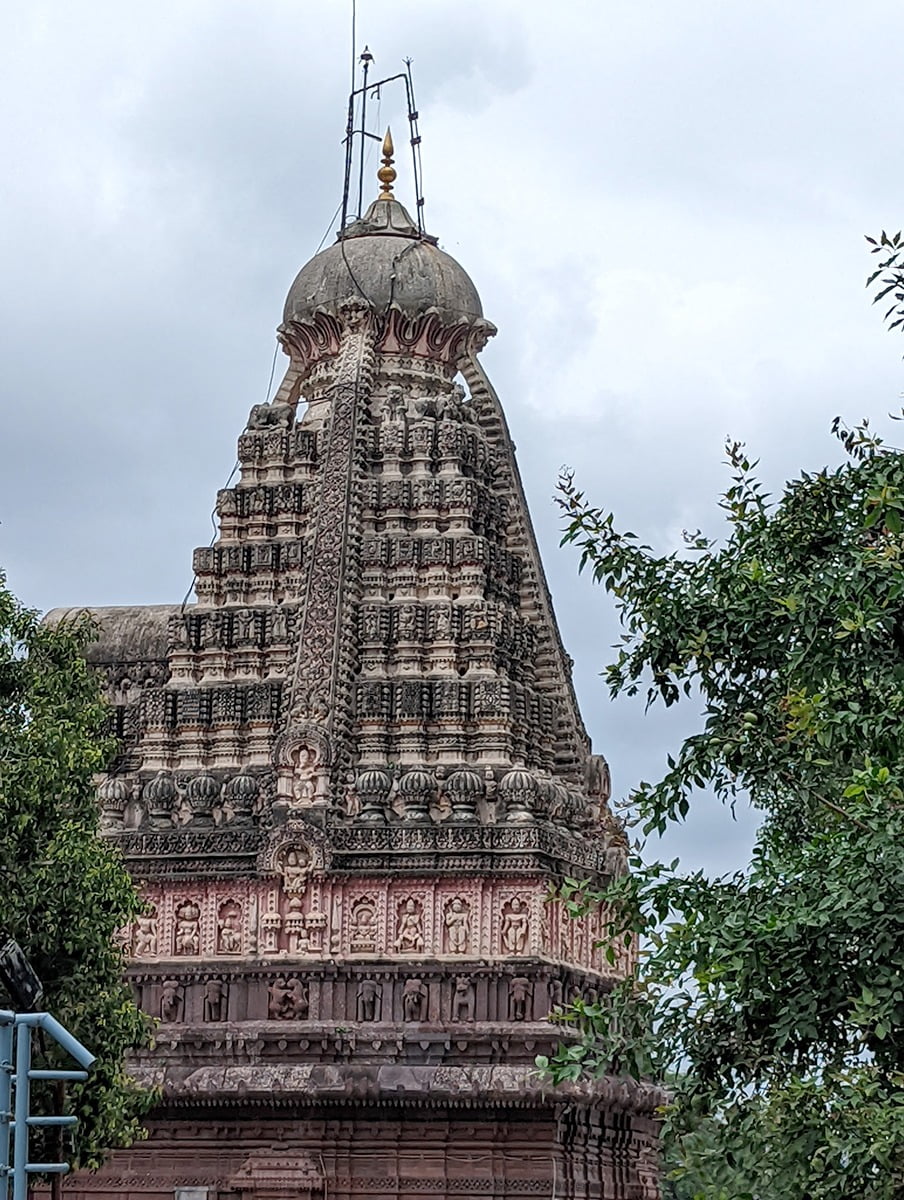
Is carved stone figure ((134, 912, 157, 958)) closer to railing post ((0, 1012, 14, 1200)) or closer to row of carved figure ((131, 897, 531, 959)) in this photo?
row of carved figure ((131, 897, 531, 959))

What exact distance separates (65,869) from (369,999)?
11785 mm

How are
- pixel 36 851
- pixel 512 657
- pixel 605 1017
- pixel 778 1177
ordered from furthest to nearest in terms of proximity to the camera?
pixel 512 657 → pixel 36 851 → pixel 605 1017 → pixel 778 1177

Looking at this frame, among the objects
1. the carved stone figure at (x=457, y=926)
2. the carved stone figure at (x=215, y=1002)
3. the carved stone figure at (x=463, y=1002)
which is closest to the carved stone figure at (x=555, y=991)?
the carved stone figure at (x=463, y=1002)

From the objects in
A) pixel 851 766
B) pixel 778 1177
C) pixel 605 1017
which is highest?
pixel 851 766

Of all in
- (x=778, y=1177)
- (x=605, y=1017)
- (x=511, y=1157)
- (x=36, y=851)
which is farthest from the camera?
(x=511, y=1157)

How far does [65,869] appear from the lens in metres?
22.6

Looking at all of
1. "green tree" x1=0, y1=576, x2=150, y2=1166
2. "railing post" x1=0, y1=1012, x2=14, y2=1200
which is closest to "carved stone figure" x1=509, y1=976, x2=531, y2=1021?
"green tree" x1=0, y1=576, x2=150, y2=1166

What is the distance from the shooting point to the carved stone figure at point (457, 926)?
3375 centimetres

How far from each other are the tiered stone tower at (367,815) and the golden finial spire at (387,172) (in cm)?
201

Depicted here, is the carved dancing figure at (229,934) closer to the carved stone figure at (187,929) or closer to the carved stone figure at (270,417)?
the carved stone figure at (187,929)

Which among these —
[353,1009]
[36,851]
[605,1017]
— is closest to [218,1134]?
[353,1009]

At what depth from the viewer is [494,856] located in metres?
33.9

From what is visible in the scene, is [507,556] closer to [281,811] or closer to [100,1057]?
[281,811]

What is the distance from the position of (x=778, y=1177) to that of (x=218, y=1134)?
20.0 metres
